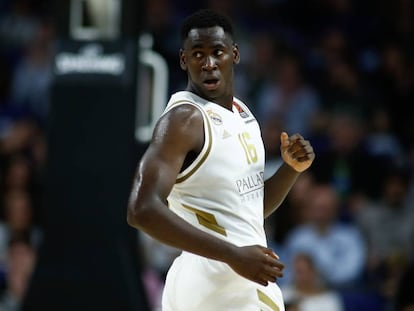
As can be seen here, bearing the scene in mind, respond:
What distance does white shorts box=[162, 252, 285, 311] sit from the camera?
4.27 metres

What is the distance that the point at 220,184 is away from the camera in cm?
429

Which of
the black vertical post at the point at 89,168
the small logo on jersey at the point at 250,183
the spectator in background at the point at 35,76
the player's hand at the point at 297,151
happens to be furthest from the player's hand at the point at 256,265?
the spectator in background at the point at 35,76

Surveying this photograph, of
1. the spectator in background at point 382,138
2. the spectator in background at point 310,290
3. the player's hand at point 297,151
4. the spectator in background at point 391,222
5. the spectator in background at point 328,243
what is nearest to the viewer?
the player's hand at point 297,151

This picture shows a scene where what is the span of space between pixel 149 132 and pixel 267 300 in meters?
3.64

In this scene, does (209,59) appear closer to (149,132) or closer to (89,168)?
(89,168)

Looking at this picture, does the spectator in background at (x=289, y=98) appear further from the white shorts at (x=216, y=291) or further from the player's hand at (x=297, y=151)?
the white shorts at (x=216, y=291)

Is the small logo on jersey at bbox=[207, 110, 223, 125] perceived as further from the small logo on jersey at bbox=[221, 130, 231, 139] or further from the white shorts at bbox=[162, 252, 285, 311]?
the white shorts at bbox=[162, 252, 285, 311]

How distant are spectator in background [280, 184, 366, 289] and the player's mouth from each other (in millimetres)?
5087

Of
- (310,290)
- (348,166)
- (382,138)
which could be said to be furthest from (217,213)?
(382,138)

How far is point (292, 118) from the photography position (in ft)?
37.9

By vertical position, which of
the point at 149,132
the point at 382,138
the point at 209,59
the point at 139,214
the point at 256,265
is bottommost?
the point at 382,138

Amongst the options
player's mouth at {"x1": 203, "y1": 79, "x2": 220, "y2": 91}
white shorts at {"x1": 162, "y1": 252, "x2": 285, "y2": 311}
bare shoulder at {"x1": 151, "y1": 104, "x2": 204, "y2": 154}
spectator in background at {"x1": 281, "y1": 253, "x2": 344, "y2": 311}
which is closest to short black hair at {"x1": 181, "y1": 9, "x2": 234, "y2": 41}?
player's mouth at {"x1": 203, "y1": 79, "x2": 220, "y2": 91}

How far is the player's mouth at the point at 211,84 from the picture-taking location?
14.4 feet

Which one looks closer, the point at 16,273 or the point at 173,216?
the point at 173,216
